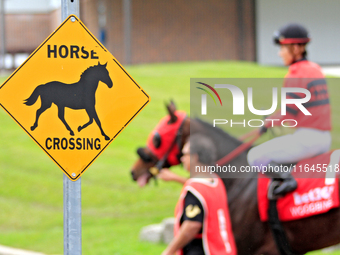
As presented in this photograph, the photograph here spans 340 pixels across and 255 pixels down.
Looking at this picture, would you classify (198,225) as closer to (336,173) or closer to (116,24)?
(336,173)

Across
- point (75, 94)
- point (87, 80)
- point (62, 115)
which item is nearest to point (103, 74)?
point (87, 80)

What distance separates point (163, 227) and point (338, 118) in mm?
7654

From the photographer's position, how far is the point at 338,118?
523 inches

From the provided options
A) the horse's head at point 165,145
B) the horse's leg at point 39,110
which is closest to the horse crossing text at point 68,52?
the horse's leg at point 39,110

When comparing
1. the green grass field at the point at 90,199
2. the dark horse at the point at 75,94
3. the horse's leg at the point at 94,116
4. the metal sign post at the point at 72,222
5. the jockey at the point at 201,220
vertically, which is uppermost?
the dark horse at the point at 75,94

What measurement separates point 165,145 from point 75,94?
2500mm

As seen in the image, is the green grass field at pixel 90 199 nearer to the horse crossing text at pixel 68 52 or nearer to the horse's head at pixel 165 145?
the horse's head at pixel 165 145

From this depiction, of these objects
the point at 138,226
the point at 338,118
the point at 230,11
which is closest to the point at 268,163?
the point at 138,226

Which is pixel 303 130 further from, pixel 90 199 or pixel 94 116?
pixel 90 199

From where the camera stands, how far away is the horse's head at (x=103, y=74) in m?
3.60

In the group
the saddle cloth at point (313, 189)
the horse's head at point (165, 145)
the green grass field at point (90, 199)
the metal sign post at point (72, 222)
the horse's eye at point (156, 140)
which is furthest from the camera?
the green grass field at point (90, 199)

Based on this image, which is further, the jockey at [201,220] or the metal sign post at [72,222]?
the jockey at [201,220]

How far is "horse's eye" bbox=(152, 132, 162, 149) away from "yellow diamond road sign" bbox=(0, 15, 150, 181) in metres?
2.31

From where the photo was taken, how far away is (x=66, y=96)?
11.7 ft
